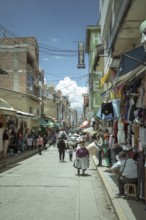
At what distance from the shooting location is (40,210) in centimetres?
884

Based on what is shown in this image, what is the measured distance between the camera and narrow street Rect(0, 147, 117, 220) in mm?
8492

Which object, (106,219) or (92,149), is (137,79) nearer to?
(106,219)

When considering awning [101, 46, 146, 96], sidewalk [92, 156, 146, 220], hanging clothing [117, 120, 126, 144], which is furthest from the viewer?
hanging clothing [117, 120, 126, 144]

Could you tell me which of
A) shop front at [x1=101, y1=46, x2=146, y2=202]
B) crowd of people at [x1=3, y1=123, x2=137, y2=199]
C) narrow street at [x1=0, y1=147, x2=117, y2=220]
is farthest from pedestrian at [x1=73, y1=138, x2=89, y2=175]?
shop front at [x1=101, y1=46, x2=146, y2=202]

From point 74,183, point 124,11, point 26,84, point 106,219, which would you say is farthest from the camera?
point 26,84

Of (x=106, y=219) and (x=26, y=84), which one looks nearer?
(x=106, y=219)

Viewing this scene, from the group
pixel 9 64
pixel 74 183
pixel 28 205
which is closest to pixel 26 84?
pixel 9 64

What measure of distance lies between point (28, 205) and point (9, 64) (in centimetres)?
3860

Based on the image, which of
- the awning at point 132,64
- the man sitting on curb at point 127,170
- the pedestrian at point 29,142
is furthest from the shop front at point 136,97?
the pedestrian at point 29,142

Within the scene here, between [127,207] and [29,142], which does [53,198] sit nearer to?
[127,207]

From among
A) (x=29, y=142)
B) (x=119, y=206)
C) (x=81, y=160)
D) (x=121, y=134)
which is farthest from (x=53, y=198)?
(x=29, y=142)

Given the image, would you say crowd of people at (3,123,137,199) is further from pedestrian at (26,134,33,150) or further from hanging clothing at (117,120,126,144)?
hanging clothing at (117,120,126,144)

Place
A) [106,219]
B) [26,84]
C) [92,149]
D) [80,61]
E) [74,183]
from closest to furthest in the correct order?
[106,219]
[74,183]
[92,149]
[80,61]
[26,84]

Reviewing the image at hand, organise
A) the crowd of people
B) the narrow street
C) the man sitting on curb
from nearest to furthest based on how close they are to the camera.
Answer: the narrow street → the man sitting on curb → the crowd of people
